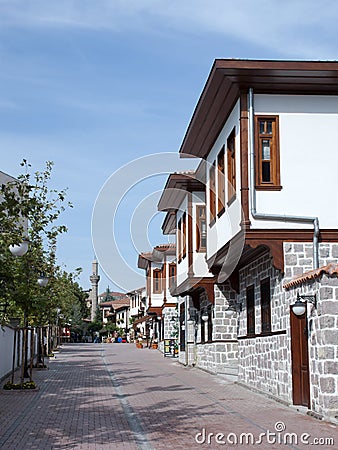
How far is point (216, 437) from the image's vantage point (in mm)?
10828

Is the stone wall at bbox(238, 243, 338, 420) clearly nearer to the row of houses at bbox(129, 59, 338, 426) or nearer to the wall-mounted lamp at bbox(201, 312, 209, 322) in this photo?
the row of houses at bbox(129, 59, 338, 426)

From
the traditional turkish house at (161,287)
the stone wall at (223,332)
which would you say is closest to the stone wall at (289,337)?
the stone wall at (223,332)

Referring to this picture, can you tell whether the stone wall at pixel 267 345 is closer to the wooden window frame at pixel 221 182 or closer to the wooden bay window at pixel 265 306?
the wooden bay window at pixel 265 306

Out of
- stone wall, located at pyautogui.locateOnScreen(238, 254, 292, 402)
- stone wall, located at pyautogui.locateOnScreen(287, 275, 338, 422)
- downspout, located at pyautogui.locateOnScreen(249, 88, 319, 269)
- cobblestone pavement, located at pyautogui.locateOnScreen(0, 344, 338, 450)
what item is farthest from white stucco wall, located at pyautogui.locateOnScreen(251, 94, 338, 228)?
cobblestone pavement, located at pyautogui.locateOnScreen(0, 344, 338, 450)

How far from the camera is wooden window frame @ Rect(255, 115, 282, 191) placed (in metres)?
15.3

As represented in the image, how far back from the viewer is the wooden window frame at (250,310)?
18766 millimetres

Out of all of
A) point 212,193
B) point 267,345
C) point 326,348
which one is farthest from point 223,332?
point 326,348

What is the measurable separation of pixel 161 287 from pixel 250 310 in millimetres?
28848

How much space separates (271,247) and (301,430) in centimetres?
475

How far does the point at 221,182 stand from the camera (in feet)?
61.2

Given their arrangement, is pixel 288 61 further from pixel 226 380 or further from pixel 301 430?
pixel 226 380

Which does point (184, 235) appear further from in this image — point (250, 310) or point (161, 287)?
point (161, 287)

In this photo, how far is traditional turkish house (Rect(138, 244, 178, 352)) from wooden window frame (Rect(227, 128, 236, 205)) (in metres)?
22.3

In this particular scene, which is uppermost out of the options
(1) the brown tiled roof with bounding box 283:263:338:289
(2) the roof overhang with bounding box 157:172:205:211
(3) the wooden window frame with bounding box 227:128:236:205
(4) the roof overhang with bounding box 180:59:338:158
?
(4) the roof overhang with bounding box 180:59:338:158
